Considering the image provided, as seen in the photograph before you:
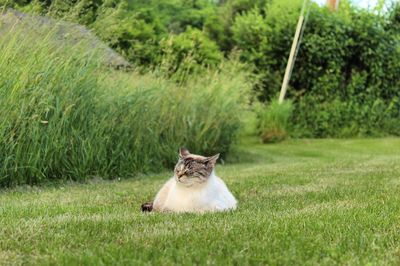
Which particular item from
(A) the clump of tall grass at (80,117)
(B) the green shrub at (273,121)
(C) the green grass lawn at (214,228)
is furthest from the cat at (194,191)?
(B) the green shrub at (273,121)

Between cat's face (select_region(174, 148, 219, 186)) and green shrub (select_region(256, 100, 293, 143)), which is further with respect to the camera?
green shrub (select_region(256, 100, 293, 143))

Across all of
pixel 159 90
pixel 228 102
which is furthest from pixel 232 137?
pixel 159 90

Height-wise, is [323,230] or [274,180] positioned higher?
[323,230]

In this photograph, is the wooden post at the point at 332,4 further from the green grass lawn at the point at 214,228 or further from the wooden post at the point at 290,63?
the green grass lawn at the point at 214,228

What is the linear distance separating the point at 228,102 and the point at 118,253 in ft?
27.3

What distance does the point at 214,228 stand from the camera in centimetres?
359

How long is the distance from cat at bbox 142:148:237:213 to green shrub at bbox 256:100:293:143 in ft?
33.6

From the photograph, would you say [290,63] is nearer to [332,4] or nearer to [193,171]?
[332,4]

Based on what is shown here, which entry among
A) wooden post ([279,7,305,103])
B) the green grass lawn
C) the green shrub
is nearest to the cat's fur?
the green grass lawn

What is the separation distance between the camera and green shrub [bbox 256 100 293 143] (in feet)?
48.9

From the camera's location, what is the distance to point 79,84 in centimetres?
770

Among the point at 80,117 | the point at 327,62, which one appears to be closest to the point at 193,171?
the point at 80,117

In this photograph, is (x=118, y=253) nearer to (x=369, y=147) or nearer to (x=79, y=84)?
(x=79, y=84)

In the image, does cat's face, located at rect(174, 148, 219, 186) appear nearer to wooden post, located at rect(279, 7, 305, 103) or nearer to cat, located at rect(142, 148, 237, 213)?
cat, located at rect(142, 148, 237, 213)
